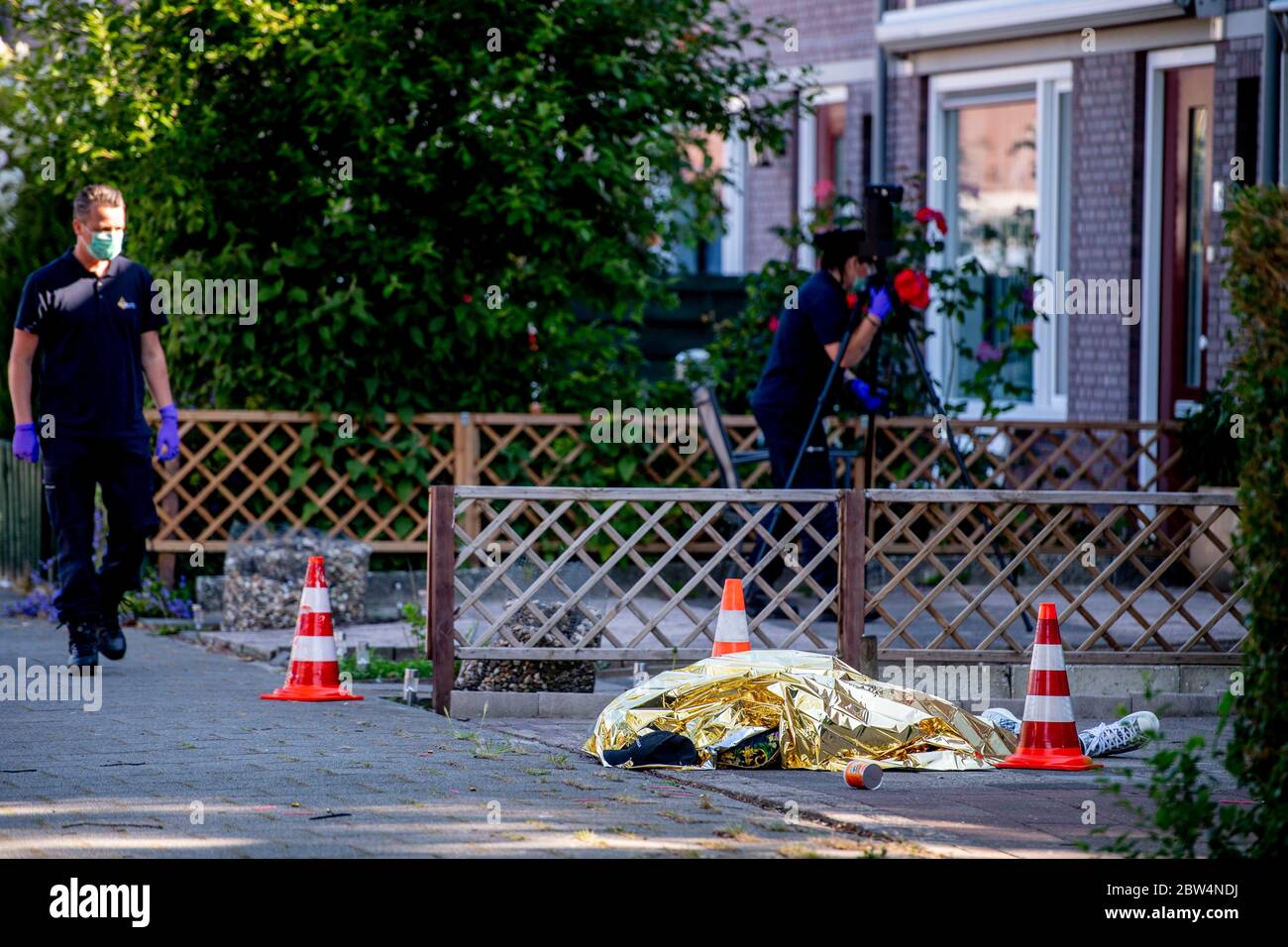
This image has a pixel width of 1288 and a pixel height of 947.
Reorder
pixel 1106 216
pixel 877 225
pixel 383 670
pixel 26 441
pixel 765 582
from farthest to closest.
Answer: pixel 1106 216 → pixel 877 225 → pixel 383 670 → pixel 26 441 → pixel 765 582

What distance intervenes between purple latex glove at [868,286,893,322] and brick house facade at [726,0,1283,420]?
3184 millimetres

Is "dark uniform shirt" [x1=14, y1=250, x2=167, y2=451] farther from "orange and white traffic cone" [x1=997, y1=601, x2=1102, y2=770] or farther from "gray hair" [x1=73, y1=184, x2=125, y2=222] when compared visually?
"orange and white traffic cone" [x1=997, y1=601, x2=1102, y2=770]

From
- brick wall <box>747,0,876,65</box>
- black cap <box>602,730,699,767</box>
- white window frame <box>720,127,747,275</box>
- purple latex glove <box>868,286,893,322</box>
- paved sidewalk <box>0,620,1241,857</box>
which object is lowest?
paved sidewalk <box>0,620,1241,857</box>

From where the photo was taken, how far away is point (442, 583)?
874cm

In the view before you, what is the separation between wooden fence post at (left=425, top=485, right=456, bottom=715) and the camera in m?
8.74

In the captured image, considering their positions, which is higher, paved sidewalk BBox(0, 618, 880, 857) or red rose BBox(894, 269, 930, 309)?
red rose BBox(894, 269, 930, 309)

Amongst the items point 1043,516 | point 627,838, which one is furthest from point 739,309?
point 627,838

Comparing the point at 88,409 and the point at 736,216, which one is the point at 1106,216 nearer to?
the point at 736,216

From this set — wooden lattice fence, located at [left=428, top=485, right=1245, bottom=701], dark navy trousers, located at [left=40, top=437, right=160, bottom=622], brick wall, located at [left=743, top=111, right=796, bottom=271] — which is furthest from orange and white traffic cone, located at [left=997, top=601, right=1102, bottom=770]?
brick wall, located at [left=743, top=111, right=796, bottom=271]

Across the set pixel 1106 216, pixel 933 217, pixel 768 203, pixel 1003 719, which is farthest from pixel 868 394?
pixel 768 203

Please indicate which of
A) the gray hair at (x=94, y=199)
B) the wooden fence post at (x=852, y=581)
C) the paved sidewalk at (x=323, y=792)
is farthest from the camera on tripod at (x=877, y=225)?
the gray hair at (x=94, y=199)

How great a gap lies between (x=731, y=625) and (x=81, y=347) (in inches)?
127

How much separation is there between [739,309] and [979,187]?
318 centimetres

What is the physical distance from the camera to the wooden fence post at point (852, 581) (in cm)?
893
